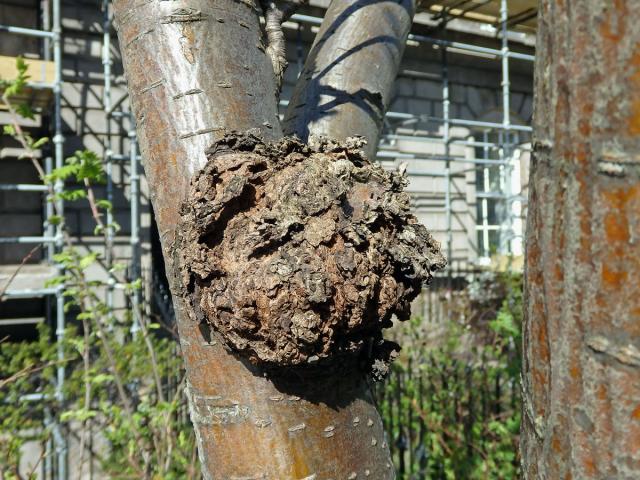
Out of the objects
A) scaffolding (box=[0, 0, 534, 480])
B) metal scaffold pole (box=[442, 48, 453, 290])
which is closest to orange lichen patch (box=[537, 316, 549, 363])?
scaffolding (box=[0, 0, 534, 480])

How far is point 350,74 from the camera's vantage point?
1.32 metres

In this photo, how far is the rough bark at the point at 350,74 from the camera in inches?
49.3

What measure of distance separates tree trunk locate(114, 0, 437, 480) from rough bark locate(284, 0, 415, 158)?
0.24 metres

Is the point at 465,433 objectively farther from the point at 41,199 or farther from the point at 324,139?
the point at 41,199

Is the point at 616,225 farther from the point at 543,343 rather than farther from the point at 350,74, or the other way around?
the point at 350,74

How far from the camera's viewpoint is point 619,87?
410mm

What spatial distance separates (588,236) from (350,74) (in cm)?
96

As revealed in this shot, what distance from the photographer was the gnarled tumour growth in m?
0.78

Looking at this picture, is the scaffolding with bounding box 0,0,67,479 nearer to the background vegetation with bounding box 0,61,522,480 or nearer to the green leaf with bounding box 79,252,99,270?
the background vegetation with bounding box 0,61,522,480

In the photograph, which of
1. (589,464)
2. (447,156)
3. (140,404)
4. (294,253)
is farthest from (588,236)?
(447,156)

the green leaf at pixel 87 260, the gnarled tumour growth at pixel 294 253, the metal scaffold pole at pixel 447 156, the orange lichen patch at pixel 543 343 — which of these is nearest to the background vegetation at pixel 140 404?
the green leaf at pixel 87 260

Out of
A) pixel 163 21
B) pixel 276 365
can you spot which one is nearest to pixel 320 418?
pixel 276 365

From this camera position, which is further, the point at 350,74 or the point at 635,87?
the point at 350,74

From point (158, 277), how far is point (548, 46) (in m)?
6.26
